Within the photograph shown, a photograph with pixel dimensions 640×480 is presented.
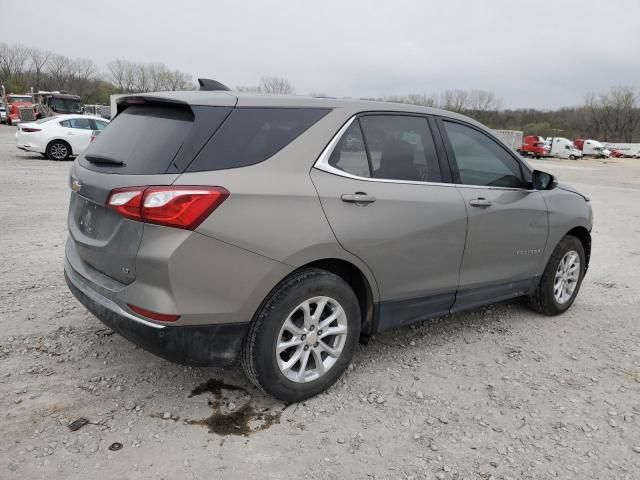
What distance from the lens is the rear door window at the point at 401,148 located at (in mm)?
3172

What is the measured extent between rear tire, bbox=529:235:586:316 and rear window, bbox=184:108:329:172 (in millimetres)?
2696

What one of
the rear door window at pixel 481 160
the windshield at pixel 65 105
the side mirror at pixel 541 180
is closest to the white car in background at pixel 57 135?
the rear door window at pixel 481 160

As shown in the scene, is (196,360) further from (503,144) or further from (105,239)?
(503,144)

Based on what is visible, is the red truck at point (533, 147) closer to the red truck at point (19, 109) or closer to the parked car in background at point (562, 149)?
the parked car in background at point (562, 149)

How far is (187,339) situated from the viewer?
254 centimetres

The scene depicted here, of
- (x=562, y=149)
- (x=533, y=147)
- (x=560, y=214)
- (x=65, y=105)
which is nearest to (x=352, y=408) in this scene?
(x=560, y=214)

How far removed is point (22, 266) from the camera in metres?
5.15

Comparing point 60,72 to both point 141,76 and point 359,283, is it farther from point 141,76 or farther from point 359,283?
point 359,283

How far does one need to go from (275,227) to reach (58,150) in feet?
52.4

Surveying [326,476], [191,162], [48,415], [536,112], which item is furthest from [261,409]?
[536,112]

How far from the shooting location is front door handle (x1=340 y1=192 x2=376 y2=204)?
114 inches

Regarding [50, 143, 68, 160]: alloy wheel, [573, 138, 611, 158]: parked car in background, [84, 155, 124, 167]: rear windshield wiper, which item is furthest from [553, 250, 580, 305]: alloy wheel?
[573, 138, 611, 158]: parked car in background

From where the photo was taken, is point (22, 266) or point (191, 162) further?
point (22, 266)

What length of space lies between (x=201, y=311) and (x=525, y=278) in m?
2.85
